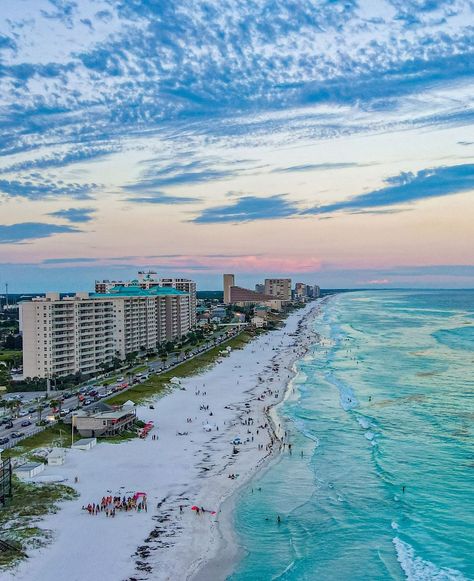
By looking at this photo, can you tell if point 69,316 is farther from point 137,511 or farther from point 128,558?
point 128,558

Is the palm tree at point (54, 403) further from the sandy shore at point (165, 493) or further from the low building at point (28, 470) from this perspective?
the low building at point (28, 470)

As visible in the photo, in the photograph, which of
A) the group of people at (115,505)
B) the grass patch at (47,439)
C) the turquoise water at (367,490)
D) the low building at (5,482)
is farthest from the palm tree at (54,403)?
the group of people at (115,505)

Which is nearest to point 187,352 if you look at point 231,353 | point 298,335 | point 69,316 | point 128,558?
point 231,353

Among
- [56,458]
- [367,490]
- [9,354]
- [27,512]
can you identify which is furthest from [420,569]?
[9,354]

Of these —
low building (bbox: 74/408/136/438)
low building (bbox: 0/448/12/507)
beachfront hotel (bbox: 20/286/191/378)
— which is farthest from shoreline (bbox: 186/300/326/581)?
beachfront hotel (bbox: 20/286/191/378)

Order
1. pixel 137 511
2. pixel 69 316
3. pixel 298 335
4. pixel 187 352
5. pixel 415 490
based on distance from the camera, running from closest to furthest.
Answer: pixel 137 511 → pixel 415 490 → pixel 69 316 → pixel 187 352 → pixel 298 335

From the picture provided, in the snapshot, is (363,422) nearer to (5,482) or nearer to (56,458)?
(56,458)
